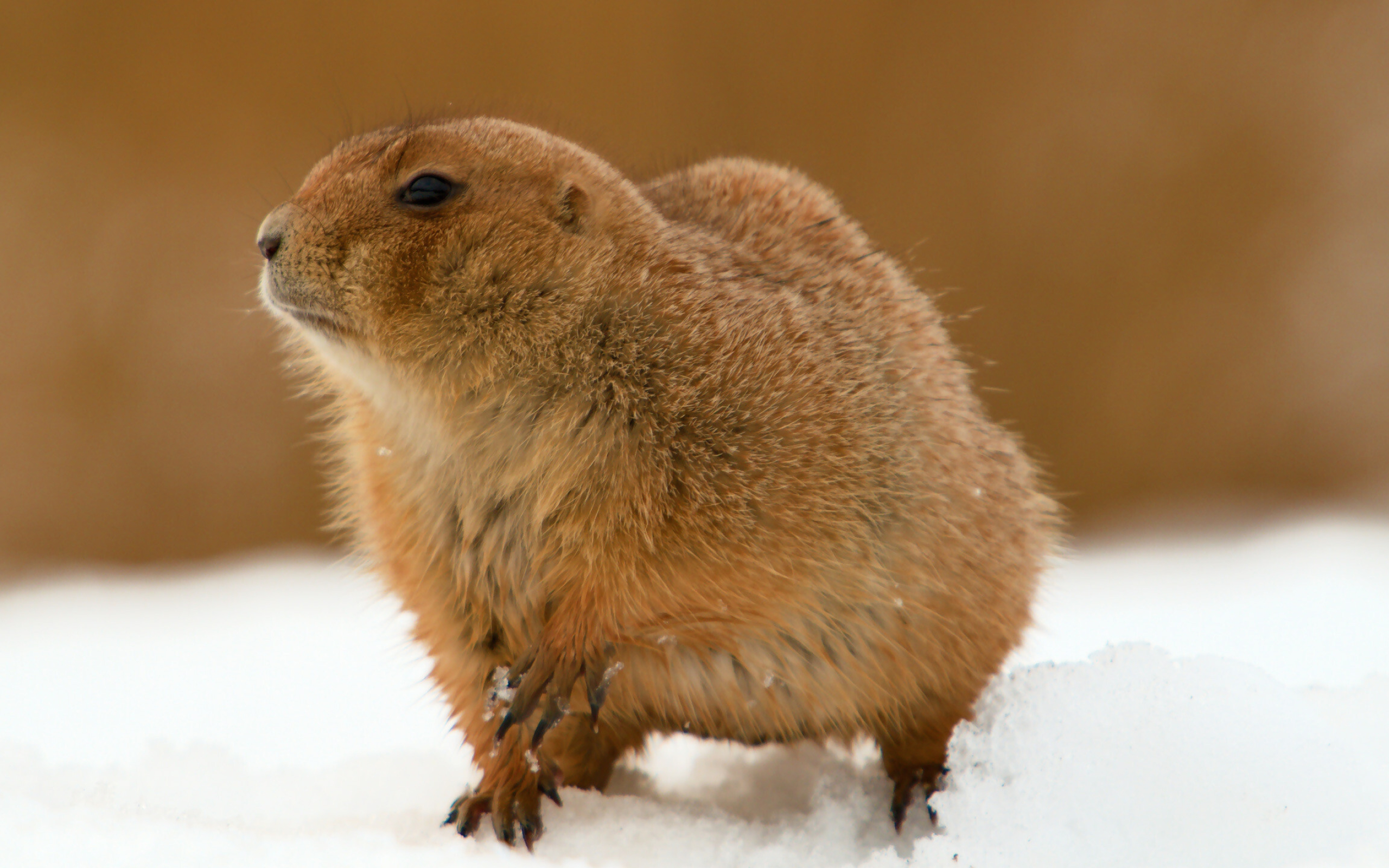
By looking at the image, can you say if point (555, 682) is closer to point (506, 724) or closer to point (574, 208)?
point (506, 724)

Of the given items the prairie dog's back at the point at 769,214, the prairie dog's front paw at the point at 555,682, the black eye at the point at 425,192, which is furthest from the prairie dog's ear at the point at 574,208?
the prairie dog's front paw at the point at 555,682

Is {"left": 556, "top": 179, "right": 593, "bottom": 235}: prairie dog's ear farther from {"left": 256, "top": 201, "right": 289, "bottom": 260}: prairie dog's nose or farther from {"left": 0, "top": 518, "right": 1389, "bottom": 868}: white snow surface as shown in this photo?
{"left": 0, "top": 518, "right": 1389, "bottom": 868}: white snow surface

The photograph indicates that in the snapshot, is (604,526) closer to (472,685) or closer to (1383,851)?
(472,685)

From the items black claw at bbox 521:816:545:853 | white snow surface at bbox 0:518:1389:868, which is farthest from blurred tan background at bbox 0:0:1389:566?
black claw at bbox 521:816:545:853

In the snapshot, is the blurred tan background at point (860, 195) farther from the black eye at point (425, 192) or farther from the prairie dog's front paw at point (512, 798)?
the prairie dog's front paw at point (512, 798)

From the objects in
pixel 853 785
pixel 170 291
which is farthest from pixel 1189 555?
pixel 170 291

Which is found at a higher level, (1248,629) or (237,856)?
(237,856)
